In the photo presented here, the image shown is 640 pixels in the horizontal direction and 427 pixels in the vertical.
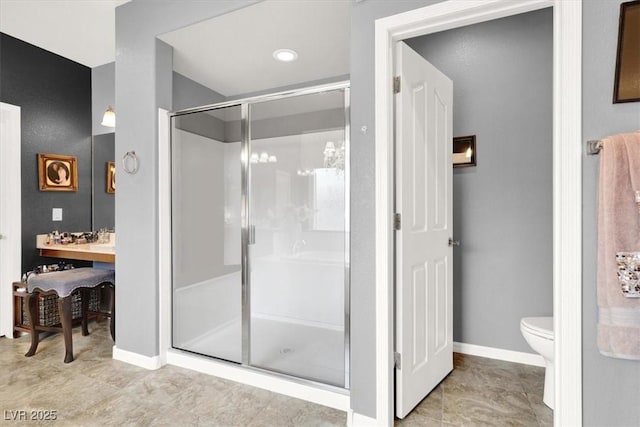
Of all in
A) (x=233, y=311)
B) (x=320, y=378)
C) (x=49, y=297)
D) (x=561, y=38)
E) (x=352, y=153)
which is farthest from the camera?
(x=49, y=297)

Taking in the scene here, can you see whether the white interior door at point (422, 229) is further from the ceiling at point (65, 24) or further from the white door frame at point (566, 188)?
the ceiling at point (65, 24)

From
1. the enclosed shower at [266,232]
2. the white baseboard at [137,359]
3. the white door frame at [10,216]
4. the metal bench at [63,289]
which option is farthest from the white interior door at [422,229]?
the white door frame at [10,216]

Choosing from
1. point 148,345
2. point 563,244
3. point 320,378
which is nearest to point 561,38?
point 563,244

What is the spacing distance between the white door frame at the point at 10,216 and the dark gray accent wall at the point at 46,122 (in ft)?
0.19

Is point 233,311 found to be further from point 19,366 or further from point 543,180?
point 543,180

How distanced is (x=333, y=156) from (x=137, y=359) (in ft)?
6.88

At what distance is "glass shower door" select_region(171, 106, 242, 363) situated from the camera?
8.05 ft

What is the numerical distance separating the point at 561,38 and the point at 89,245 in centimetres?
390

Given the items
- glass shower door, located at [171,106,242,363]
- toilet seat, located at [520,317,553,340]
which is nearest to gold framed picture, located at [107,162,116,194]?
glass shower door, located at [171,106,242,363]

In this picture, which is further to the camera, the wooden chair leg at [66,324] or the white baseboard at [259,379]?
the wooden chair leg at [66,324]

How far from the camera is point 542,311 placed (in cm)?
249

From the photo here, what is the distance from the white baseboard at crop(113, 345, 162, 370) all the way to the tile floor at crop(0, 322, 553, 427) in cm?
4

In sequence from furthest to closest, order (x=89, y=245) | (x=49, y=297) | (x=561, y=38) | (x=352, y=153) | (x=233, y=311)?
1. (x=89, y=245)
2. (x=49, y=297)
3. (x=233, y=311)
4. (x=352, y=153)
5. (x=561, y=38)

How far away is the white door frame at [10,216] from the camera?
3.01 meters
